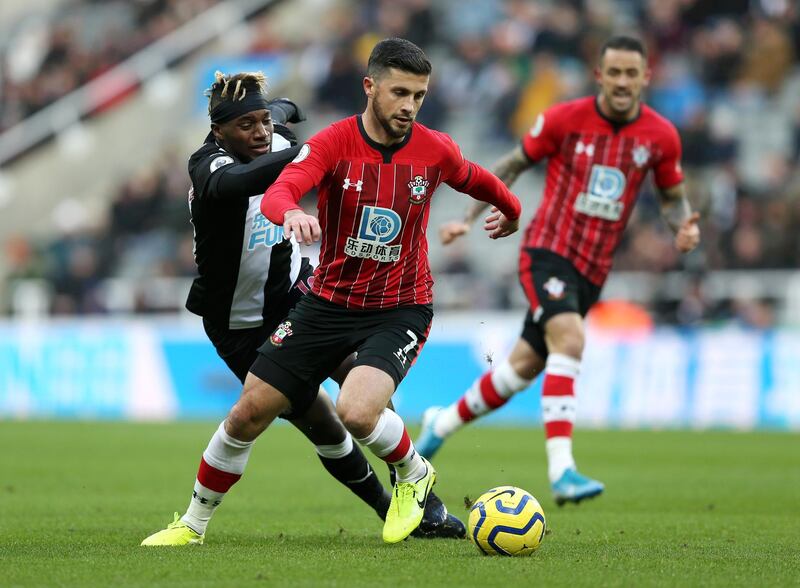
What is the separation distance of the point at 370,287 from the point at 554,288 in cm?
261

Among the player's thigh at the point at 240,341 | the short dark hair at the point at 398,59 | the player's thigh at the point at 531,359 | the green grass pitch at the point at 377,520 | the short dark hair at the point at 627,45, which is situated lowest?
the green grass pitch at the point at 377,520

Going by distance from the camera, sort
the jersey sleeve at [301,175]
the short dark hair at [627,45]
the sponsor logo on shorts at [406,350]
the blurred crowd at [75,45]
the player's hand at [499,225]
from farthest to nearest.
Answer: the blurred crowd at [75,45]
the short dark hair at [627,45]
the player's hand at [499,225]
the sponsor logo on shorts at [406,350]
the jersey sleeve at [301,175]

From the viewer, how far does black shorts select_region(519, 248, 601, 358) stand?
873 cm

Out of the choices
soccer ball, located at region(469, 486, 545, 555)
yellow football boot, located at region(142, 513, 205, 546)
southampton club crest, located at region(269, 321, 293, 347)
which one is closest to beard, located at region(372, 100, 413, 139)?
southampton club crest, located at region(269, 321, 293, 347)

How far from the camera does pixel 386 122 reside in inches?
246

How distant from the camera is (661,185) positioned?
9.02 metres

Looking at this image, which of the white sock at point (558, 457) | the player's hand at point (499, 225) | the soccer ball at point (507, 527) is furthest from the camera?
the white sock at point (558, 457)

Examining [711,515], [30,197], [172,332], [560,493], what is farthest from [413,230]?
[30,197]

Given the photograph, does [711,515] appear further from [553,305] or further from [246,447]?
[246,447]

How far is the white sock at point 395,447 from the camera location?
247 inches

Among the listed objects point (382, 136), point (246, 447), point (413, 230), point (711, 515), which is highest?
point (382, 136)

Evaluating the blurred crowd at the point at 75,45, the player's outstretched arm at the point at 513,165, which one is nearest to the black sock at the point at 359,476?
the player's outstretched arm at the point at 513,165

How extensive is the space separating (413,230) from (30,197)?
21059 millimetres

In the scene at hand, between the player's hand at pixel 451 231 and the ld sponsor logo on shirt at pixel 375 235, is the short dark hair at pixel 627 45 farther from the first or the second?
the ld sponsor logo on shirt at pixel 375 235
